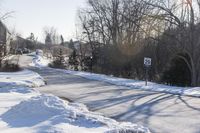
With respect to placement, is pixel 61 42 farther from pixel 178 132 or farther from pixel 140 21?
A: pixel 178 132

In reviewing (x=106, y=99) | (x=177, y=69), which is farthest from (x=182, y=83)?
(x=106, y=99)

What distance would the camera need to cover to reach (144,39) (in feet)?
153

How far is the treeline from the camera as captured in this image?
1337 inches

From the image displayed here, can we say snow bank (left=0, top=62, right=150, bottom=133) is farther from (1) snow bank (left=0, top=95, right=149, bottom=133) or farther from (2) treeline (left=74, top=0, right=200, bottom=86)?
(2) treeline (left=74, top=0, right=200, bottom=86)

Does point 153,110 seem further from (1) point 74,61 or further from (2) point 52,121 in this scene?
(1) point 74,61

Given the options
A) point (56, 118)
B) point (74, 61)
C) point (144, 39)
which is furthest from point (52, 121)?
point (74, 61)

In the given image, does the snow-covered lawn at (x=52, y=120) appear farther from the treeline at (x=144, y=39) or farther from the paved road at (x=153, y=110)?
the treeline at (x=144, y=39)

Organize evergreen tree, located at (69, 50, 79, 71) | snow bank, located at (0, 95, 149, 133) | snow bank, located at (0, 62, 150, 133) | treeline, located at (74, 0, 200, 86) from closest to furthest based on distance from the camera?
1. snow bank, located at (0, 62, 150, 133)
2. snow bank, located at (0, 95, 149, 133)
3. treeline, located at (74, 0, 200, 86)
4. evergreen tree, located at (69, 50, 79, 71)

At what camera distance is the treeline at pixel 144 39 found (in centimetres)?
3397

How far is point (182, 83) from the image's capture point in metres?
37.0

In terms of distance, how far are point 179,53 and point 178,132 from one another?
86.6 ft

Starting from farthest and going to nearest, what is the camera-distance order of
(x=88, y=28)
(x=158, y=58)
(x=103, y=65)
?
(x=88, y=28)
(x=103, y=65)
(x=158, y=58)

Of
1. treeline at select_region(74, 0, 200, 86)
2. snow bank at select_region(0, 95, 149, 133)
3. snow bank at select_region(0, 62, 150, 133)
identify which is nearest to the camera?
snow bank at select_region(0, 62, 150, 133)

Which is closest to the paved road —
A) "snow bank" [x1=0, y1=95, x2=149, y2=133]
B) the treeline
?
"snow bank" [x1=0, y1=95, x2=149, y2=133]
